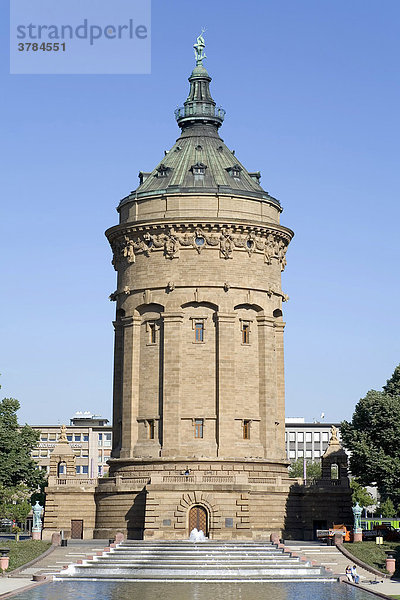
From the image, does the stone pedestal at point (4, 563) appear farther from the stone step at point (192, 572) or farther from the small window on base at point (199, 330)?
the small window on base at point (199, 330)

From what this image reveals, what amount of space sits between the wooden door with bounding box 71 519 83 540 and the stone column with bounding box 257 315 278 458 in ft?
50.7

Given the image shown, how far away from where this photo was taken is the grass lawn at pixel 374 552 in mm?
57844

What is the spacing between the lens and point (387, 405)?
245 feet

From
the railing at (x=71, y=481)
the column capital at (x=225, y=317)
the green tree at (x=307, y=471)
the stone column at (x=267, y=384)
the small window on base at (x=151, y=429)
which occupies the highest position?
the column capital at (x=225, y=317)

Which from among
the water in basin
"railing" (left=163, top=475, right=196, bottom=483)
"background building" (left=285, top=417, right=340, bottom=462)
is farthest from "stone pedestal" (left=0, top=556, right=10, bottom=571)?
"background building" (left=285, top=417, right=340, bottom=462)

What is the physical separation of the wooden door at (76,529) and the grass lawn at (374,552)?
21789mm

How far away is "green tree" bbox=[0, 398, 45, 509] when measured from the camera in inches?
3319

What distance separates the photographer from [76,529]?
74.0 meters

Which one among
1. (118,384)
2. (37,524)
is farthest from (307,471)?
(37,524)

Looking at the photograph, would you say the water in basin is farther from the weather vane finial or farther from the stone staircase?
the weather vane finial

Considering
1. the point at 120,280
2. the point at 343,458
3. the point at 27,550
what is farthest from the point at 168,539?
the point at 120,280

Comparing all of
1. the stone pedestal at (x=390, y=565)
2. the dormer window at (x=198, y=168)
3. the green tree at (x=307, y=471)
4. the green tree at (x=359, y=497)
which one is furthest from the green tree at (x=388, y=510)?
the stone pedestal at (x=390, y=565)

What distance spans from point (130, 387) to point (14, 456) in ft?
53.1

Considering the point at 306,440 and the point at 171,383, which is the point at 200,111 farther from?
the point at 306,440
